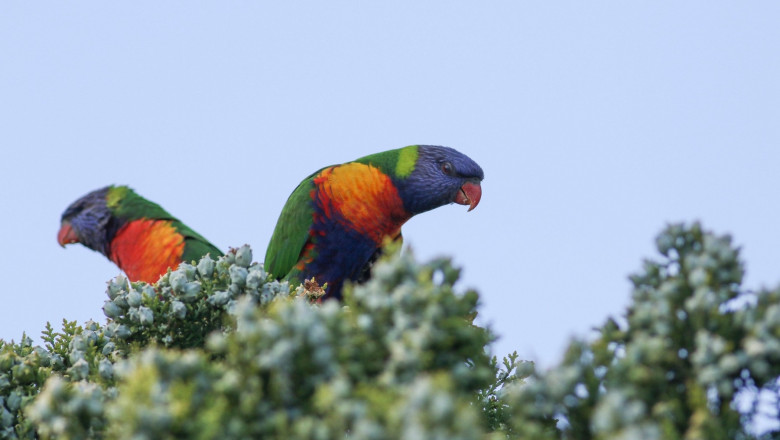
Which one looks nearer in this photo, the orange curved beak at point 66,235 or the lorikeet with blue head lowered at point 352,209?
the lorikeet with blue head lowered at point 352,209

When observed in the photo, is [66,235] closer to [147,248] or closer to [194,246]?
[147,248]

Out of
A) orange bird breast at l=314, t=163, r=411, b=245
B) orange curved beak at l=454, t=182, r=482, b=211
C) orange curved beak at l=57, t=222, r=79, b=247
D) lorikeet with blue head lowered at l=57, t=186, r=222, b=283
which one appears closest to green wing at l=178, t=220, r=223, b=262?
lorikeet with blue head lowered at l=57, t=186, r=222, b=283

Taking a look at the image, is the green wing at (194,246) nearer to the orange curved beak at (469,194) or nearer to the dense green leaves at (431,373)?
the orange curved beak at (469,194)

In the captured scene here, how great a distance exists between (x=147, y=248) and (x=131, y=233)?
1.42ft

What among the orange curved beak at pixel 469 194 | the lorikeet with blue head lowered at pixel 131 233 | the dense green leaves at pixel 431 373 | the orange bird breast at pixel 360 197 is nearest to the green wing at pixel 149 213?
the lorikeet with blue head lowered at pixel 131 233

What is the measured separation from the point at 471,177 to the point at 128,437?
15.9ft

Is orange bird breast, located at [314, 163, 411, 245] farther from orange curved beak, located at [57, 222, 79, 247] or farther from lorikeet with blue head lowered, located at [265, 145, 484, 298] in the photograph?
orange curved beak, located at [57, 222, 79, 247]

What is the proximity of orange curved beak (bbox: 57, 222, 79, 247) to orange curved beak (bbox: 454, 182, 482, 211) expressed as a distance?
12.7 ft

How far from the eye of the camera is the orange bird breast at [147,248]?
6184 mm

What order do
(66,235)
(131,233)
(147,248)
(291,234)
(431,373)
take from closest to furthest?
(431,373), (291,234), (147,248), (131,233), (66,235)

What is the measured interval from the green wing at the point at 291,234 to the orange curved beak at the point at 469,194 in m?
1.21

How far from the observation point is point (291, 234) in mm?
5645

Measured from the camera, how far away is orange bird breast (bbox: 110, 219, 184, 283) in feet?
20.3

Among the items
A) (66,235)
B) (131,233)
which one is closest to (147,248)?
(131,233)
